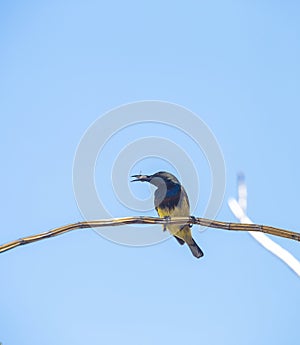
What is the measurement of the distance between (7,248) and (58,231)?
0.22ft

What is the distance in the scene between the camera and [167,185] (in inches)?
47.5

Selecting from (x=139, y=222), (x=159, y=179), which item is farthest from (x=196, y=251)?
(x=139, y=222)

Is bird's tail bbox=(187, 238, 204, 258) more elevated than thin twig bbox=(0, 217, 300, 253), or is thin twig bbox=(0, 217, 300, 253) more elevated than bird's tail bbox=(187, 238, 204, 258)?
bird's tail bbox=(187, 238, 204, 258)

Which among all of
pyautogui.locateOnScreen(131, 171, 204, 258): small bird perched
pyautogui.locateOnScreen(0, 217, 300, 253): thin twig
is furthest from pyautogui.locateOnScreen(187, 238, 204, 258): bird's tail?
pyautogui.locateOnScreen(0, 217, 300, 253): thin twig

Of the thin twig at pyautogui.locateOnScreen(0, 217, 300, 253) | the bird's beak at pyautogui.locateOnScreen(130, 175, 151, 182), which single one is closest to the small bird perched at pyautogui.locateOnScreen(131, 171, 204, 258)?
the bird's beak at pyautogui.locateOnScreen(130, 175, 151, 182)

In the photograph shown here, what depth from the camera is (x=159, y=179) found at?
45.5 inches

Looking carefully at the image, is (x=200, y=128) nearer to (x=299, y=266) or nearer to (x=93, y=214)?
(x=93, y=214)

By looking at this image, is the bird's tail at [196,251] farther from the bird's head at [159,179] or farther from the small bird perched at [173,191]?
the bird's head at [159,179]

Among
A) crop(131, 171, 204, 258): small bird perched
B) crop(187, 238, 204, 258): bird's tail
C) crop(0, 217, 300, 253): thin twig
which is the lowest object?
crop(0, 217, 300, 253): thin twig

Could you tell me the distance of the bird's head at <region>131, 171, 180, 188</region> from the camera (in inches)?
43.6

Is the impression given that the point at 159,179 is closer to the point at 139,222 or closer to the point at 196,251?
the point at 196,251

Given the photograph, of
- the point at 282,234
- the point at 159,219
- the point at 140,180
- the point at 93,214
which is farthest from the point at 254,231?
the point at 140,180

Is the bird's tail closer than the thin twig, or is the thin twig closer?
the thin twig

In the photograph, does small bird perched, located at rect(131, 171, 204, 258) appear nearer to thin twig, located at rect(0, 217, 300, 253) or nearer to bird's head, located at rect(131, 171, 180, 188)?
bird's head, located at rect(131, 171, 180, 188)
